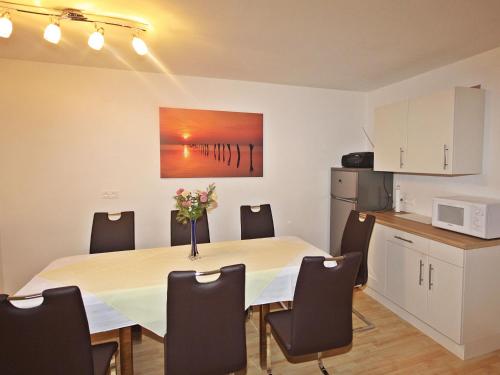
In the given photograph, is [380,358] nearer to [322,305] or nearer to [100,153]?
[322,305]

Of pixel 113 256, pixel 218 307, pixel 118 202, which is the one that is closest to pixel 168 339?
pixel 218 307

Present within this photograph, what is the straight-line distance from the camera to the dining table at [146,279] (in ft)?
5.61

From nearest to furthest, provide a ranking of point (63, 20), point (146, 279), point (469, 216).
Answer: point (146, 279) → point (63, 20) → point (469, 216)

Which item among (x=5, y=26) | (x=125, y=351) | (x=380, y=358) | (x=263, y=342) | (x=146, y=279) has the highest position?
(x=5, y=26)

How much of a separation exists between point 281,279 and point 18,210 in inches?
110

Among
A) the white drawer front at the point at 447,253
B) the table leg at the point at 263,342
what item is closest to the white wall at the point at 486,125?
the white drawer front at the point at 447,253

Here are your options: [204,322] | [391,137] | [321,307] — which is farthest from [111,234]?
[391,137]

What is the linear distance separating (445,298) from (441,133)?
1.44m

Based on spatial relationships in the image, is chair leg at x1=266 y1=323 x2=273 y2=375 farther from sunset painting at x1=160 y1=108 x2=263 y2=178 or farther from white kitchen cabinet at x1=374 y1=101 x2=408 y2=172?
white kitchen cabinet at x1=374 y1=101 x2=408 y2=172

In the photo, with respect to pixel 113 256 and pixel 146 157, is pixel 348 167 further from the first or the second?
pixel 113 256

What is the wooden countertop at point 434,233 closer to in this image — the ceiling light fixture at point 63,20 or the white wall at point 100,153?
the white wall at point 100,153

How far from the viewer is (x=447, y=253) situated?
2.38m

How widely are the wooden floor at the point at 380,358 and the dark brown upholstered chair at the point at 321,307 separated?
0.60m

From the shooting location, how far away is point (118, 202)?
3.28 m
